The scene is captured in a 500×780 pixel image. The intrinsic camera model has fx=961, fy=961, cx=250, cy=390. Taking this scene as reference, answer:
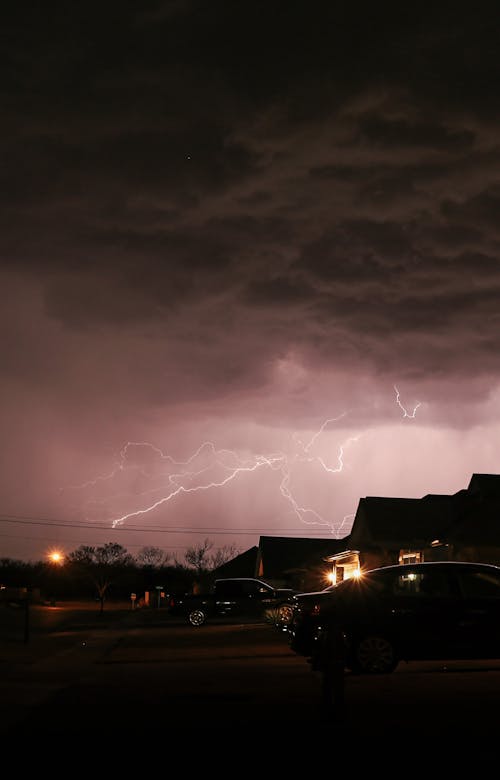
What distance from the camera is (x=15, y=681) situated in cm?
1391

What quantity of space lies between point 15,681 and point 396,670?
564cm

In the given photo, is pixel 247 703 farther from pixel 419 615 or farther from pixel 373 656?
pixel 419 615

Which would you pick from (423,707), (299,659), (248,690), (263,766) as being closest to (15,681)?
(248,690)

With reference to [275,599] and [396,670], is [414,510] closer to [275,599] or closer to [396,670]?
[275,599]

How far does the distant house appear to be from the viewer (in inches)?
1310

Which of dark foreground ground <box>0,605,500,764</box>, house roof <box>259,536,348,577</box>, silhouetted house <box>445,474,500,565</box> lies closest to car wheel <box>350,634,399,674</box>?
dark foreground ground <box>0,605,500,764</box>

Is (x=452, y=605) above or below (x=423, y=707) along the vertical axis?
above

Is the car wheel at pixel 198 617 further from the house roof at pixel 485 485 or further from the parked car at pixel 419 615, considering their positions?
the parked car at pixel 419 615

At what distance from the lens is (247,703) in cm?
1084

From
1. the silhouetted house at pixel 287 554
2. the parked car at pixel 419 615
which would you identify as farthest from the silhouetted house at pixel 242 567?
the parked car at pixel 419 615

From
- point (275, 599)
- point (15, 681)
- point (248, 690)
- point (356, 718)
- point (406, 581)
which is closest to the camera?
point (356, 718)

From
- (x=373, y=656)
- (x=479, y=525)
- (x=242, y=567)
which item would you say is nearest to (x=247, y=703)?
(x=373, y=656)

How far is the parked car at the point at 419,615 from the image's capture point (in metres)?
13.6

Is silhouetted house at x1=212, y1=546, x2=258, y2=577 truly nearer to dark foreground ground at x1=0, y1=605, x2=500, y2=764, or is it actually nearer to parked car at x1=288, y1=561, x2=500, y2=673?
dark foreground ground at x1=0, y1=605, x2=500, y2=764
